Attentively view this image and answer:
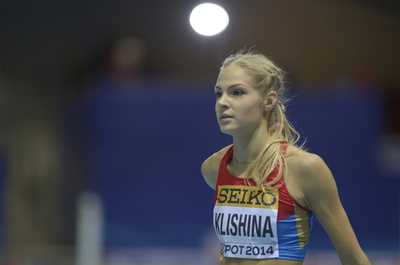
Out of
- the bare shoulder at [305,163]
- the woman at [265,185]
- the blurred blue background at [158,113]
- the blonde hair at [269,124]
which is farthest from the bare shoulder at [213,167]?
the blurred blue background at [158,113]

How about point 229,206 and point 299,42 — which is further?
point 299,42

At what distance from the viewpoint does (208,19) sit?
3.23m

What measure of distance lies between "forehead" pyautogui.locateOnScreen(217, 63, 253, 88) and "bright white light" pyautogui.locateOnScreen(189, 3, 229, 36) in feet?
3.67

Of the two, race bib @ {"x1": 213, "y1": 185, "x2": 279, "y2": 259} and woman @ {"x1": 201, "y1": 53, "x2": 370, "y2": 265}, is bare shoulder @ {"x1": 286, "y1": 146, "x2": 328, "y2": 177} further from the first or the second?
race bib @ {"x1": 213, "y1": 185, "x2": 279, "y2": 259}

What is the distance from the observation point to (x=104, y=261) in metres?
4.11

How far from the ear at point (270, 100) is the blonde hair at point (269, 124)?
0.05 feet

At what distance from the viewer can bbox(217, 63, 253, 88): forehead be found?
214 cm

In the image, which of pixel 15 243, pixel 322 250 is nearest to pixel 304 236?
pixel 322 250

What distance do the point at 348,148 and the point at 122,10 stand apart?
2.31m

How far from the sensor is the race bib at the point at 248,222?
6.71ft

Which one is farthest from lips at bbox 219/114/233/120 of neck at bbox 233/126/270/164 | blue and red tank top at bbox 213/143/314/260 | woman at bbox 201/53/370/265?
blue and red tank top at bbox 213/143/314/260

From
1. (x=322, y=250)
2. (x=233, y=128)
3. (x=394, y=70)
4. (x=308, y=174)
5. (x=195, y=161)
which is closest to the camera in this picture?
(x=308, y=174)

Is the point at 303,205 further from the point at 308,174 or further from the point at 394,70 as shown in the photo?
the point at 394,70

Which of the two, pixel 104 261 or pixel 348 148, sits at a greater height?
pixel 348 148
